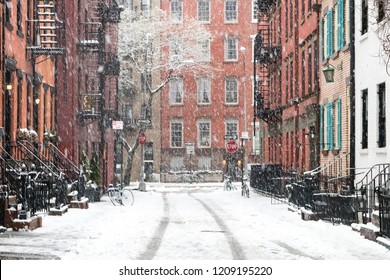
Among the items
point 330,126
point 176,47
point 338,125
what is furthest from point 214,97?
point 338,125

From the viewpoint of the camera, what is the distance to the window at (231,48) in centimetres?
6284

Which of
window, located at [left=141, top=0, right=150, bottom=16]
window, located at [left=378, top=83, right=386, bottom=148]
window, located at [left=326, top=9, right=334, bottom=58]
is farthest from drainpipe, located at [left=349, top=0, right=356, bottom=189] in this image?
window, located at [left=141, top=0, right=150, bottom=16]

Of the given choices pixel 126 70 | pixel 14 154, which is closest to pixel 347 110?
pixel 14 154

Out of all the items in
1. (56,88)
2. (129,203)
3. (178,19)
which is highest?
(178,19)

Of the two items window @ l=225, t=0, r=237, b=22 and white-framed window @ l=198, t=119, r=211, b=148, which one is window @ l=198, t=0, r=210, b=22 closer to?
window @ l=225, t=0, r=237, b=22

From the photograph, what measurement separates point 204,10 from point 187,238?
48617mm

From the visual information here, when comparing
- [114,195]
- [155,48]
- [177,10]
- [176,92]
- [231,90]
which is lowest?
[114,195]

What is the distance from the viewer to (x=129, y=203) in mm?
29062

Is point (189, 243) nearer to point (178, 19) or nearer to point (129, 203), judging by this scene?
point (129, 203)

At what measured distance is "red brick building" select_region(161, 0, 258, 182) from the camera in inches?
2453

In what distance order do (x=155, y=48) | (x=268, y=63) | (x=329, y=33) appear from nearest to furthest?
(x=329, y=33) < (x=268, y=63) < (x=155, y=48)

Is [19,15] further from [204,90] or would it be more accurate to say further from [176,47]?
[204,90]

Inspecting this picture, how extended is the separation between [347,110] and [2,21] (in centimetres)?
956

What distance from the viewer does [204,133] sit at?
6288 centimetres
